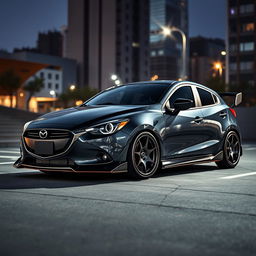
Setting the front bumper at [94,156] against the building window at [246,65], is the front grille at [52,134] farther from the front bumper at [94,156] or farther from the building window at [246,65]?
the building window at [246,65]

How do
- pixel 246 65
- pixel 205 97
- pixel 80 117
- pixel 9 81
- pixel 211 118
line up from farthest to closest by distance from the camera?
pixel 246 65
pixel 9 81
pixel 205 97
pixel 211 118
pixel 80 117

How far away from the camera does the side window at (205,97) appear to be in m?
9.16

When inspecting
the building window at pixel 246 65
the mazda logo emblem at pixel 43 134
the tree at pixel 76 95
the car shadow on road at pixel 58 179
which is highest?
the building window at pixel 246 65

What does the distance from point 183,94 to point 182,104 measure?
0.70 meters

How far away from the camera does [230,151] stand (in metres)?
9.48

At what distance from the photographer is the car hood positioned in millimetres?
7188

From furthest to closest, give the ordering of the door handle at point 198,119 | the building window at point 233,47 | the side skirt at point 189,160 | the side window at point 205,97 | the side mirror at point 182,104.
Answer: the building window at point 233,47 < the side window at point 205,97 < the door handle at point 198,119 < the side mirror at point 182,104 < the side skirt at point 189,160

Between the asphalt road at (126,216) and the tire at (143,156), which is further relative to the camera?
the tire at (143,156)

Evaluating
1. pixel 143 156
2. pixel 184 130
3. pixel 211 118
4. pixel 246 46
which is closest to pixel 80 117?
pixel 143 156

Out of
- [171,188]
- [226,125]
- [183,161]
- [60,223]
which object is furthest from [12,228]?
[226,125]

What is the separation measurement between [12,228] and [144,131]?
363cm

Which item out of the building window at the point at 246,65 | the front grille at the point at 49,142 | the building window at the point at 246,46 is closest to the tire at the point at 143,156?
the front grille at the point at 49,142

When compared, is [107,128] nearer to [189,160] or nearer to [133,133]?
[133,133]

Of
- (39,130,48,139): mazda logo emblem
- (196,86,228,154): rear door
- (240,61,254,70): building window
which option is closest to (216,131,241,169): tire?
(196,86,228,154): rear door
